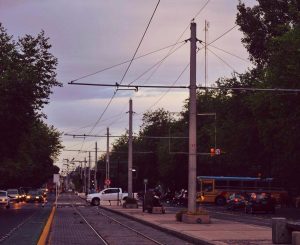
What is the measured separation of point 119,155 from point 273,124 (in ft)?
352

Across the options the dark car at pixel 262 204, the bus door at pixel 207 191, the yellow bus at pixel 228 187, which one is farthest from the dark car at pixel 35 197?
the dark car at pixel 262 204

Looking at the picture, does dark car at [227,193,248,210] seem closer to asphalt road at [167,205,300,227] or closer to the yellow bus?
asphalt road at [167,205,300,227]

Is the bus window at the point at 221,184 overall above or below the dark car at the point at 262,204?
above

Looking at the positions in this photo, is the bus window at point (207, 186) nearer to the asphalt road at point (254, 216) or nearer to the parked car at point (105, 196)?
the parked car at point (105, 196)

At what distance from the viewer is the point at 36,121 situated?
160ft

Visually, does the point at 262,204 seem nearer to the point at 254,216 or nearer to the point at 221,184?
the point at 254,216

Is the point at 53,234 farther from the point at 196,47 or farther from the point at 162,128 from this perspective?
the point at 162,128

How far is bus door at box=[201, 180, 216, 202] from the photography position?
71.5 m

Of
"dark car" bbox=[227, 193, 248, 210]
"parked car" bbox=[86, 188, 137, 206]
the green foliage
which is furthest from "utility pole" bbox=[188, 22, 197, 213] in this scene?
"parked car" bbox=[86, 188, 137, 206]

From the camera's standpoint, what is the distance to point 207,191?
7269 cm

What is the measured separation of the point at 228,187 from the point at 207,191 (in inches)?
89.7

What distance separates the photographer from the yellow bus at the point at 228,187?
71750 mm

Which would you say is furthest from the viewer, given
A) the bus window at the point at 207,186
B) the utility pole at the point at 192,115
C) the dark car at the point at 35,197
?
the dark car at the point at 35,197

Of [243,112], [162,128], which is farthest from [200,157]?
[162,128]
